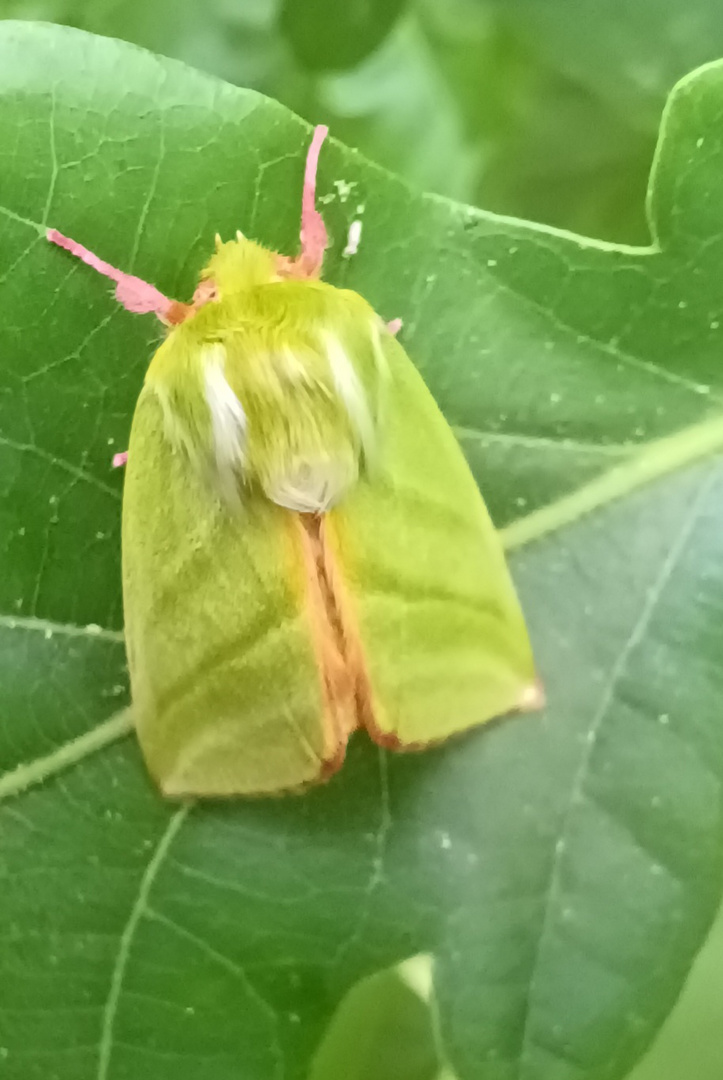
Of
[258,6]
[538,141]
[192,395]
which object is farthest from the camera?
[538,141]

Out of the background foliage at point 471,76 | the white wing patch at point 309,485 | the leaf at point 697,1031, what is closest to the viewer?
the white wing patch at point 309,485

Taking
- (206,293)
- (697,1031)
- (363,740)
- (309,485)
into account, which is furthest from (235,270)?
(697,1031)

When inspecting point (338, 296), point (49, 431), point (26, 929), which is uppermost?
point (338, 296)

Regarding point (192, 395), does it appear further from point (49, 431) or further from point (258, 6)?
point (258, 6)

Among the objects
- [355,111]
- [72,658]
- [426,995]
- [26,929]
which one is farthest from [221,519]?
[355,111]

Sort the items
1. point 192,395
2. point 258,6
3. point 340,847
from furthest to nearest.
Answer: point 258,6 < point 340,847 < point 192,395

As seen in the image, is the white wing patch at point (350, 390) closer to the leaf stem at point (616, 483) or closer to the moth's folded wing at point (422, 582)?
the moth's folded wing at point (422, 582)

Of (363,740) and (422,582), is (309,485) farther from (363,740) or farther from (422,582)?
(363,740)

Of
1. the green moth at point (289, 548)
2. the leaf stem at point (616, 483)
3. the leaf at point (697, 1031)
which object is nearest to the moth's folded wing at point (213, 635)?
the green moth at point (289, 548)
